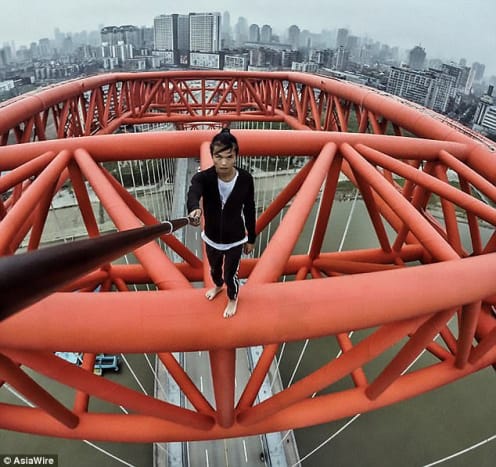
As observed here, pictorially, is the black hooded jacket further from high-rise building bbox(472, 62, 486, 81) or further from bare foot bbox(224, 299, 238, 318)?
high-rise building bbox(472, 62, 486, 81)

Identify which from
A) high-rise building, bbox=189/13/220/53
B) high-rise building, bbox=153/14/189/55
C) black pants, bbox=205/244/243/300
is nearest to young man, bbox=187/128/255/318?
black pants, bbox=205/244/243/300

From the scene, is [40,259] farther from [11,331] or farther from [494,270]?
[494,270]

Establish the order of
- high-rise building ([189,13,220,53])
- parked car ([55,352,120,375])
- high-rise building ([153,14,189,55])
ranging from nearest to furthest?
1. parked car ([55,352,120,375])
2. high-rise building ([189,13,220,53])
3. high-rise building ([153,14,189,55])

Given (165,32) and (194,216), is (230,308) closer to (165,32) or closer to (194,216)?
(194,216)

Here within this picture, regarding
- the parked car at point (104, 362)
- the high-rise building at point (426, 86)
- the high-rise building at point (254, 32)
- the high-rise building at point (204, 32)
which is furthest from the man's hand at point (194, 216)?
the high-rise building at point (254, 32)

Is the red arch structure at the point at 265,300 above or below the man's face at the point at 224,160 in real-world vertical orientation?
below

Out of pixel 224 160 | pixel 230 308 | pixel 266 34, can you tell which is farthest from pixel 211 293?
pixel 266 34

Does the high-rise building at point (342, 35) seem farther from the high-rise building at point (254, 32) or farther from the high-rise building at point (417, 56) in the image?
the high-rise building at point (417, 56)

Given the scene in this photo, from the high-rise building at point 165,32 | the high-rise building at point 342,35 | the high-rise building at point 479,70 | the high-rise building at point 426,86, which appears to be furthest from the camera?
the high-rise building at point 342,35
